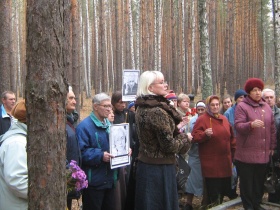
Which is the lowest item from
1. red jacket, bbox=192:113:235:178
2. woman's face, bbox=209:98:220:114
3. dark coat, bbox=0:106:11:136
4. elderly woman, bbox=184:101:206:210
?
elderly woman, bbox=184:101:206:210

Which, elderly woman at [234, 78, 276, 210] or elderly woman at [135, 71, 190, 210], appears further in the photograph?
elderly woman at [234, 78, 276, 210]

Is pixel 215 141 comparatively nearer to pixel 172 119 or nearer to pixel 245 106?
pixel 245 106

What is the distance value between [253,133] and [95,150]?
7.74 feet

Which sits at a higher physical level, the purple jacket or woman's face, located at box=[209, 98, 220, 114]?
woman's face, located at box=[209, 98, 220, 114]

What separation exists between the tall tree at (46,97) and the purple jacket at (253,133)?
360cm

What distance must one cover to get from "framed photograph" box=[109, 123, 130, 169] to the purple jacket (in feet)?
5.93

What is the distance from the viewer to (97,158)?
4219mm

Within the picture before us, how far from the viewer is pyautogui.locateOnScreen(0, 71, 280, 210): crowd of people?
3.15 meters

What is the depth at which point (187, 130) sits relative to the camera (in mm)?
6543

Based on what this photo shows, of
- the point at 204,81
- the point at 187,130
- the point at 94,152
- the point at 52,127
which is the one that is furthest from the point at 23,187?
the point at 204,81

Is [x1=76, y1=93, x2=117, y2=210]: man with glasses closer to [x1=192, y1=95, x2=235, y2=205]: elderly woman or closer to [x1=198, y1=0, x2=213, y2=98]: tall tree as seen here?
[x1=192, y1=95, x2=235, y2=205]: elderly woman

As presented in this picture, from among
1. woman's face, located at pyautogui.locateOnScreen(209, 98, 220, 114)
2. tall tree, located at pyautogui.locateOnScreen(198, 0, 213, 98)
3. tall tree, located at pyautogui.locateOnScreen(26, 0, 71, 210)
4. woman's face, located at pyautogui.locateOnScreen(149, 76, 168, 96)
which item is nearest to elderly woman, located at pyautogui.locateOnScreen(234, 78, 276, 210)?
woman's face, located at pyautogui.locateOnScreen(209, 98, 220, 114)

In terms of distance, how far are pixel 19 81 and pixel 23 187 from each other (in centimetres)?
3494

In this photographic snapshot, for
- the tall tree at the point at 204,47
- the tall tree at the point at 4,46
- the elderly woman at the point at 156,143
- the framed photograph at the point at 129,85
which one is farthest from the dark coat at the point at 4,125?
the tall tree at the point at 204,47
